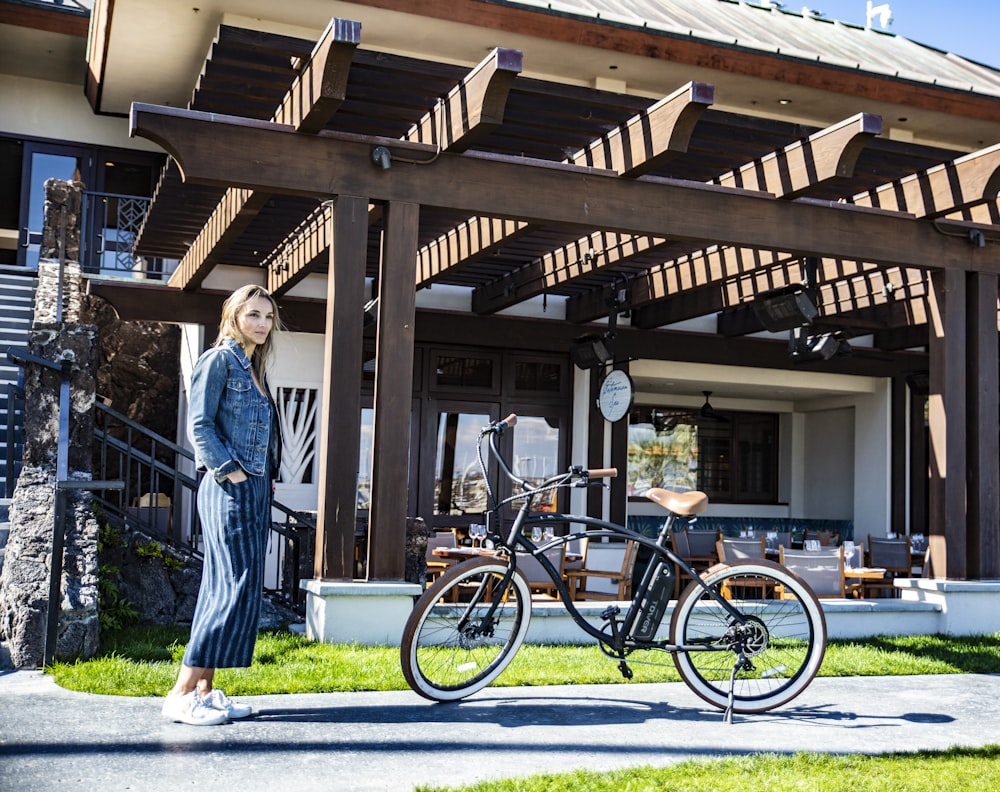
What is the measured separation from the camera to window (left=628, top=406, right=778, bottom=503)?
51.3 ft

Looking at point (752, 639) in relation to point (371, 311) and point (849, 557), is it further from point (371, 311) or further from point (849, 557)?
point (849, 557)

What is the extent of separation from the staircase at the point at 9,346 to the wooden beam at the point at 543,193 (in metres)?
2.28

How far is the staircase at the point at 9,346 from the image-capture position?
6.99 m

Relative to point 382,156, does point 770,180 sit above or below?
above

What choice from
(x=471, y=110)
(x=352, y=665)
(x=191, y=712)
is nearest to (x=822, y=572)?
(x=352, y=665)

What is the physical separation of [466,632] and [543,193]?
3.23m

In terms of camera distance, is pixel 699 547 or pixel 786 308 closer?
pixel 786 308

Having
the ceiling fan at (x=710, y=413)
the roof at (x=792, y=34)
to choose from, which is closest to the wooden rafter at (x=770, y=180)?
the roof at (x=792, y=34)

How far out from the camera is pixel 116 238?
1181 cm

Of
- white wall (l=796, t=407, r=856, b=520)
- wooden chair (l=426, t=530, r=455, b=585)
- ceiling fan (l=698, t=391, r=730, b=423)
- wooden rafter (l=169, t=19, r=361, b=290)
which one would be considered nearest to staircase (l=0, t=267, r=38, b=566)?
wooden rafter (l=169, t=19, r=361, b=290)

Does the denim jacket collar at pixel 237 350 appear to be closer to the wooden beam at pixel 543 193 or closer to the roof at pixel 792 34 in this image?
the wooden beam at pixel 543 193

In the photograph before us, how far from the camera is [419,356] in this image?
11.8 meters

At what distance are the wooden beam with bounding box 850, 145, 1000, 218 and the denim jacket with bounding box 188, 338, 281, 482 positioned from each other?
4880 mm

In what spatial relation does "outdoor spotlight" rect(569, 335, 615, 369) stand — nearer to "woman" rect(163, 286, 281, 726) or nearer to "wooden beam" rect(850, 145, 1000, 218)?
"wooden beam" rect(850, 145, 1000, 218)
